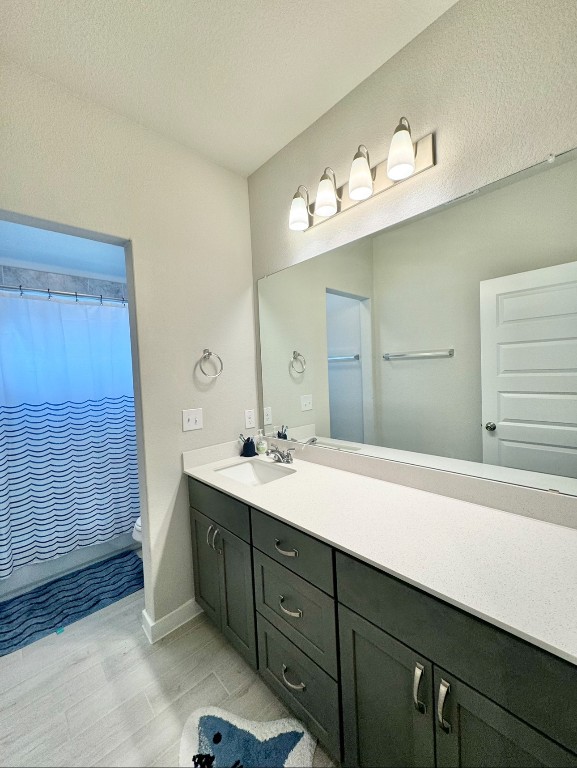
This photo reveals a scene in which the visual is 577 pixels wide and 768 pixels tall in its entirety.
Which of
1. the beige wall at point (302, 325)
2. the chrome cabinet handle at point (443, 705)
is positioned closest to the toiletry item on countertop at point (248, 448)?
the beige wall at point (302, 325)

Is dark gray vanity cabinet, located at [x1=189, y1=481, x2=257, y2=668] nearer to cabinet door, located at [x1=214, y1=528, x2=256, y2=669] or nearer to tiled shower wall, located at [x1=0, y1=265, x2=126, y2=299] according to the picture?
cabinet door, located at [x1=214, y1=528, x2=256, y2=669]

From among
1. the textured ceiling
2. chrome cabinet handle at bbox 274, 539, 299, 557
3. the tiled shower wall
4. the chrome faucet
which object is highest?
the textured ceiling

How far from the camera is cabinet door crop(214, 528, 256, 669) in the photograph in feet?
3.82

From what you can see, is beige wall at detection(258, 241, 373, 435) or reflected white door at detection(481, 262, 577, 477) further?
beige wall at detection(258, 241, 373, 435)

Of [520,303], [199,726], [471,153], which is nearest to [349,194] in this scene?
[471,153]

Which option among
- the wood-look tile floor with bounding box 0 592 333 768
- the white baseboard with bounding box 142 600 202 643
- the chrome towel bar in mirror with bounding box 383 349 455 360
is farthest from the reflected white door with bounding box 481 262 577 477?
the white baseboard with bounding box 142 600 202 643

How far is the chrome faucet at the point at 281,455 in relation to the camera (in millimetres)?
1591

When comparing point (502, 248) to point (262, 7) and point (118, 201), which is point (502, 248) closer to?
point (262, 7)

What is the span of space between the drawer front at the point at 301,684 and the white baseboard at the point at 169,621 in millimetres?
584

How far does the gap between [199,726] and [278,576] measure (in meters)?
0.41

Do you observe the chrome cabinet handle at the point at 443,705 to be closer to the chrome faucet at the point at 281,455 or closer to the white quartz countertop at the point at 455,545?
the white quartz countertop at the point at 455,545

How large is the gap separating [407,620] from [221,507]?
2.71 feet

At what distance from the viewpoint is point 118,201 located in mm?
1328

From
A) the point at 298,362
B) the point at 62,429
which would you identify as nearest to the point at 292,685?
the point at 298,362
